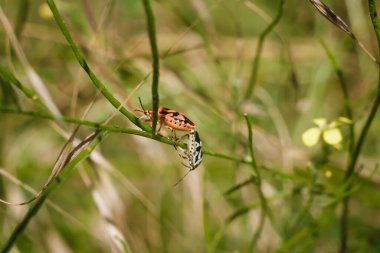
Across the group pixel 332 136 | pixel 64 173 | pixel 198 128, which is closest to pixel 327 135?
pixel 332 136

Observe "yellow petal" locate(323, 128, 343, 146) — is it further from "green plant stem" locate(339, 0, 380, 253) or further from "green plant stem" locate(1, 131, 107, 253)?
"green plant stem" locate(1, 131, 107, 253)

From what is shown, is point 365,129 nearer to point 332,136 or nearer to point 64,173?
point 332,136

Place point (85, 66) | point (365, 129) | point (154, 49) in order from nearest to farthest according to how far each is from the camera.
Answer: point (154, 49) → point (85, 66) → point (365, 129)

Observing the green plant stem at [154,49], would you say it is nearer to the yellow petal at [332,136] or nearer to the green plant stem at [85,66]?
the green plant stem at [85,66]

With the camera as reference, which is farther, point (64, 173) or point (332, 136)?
point (332, 136)

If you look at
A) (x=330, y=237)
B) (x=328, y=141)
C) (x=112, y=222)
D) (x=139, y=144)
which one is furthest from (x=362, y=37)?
(x=112, y=222)

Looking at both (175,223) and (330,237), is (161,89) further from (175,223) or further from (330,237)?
(330,237)
